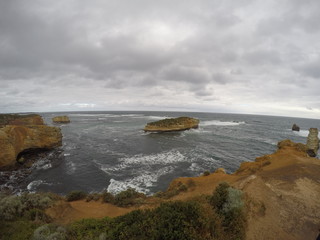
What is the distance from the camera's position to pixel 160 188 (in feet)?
47.5

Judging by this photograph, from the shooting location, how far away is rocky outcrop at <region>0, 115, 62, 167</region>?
17281 millimetres

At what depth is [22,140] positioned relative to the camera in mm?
20453

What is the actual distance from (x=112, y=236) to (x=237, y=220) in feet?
13.4

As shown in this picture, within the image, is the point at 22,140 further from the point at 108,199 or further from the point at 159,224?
the point at 159,224

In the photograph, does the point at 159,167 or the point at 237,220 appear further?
the point at 159,167

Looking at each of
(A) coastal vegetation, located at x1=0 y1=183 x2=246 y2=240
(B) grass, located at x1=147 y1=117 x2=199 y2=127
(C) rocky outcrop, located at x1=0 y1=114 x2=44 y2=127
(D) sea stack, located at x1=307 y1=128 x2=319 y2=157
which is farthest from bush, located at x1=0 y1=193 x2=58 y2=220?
(B) grass, located at x1=147 y1=117 x2=199 y2=127

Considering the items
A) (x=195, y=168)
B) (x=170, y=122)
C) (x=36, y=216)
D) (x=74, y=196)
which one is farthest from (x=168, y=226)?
(x=170, y=122)

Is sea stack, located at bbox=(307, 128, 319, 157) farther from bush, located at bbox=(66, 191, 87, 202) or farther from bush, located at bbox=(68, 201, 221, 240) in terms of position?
bush, located at bbox=(66, 191, 87, 202)

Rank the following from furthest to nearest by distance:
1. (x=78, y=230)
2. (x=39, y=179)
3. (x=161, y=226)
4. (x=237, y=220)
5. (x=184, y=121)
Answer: (x=184, y=121), (x=39, y=179), (x=78, y=230), (x=237, y=220), (x=161, y=226)

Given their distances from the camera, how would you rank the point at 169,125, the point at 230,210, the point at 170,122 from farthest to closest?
1. the point at 170,122
2. the point at 169,125
3. the point at 230,210

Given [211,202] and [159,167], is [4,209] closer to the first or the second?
[211,202]

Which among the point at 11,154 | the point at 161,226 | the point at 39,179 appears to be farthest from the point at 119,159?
the point at 161,226

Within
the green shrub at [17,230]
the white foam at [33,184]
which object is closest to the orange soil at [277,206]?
the green shrub at [17,230]

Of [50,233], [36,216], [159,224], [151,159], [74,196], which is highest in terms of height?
[159,224]
